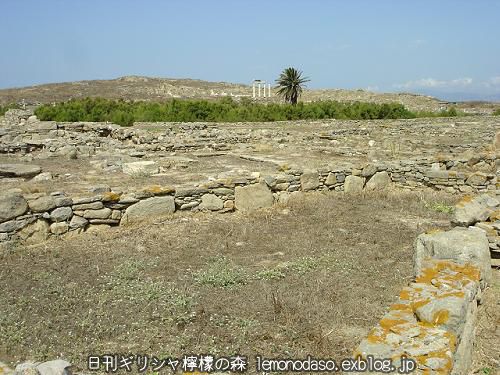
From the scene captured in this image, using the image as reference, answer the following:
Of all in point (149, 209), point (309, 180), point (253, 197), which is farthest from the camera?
point (309, 180)

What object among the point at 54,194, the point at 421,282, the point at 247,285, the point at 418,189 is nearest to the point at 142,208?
the point at 54,194

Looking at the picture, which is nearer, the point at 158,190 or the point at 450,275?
the point at 450,275

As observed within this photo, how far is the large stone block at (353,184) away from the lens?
10.3 meters

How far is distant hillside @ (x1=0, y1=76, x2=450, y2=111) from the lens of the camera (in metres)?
53.3

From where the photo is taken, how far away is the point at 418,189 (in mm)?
10688

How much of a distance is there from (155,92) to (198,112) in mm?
33840

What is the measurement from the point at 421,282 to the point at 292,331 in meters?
1.32

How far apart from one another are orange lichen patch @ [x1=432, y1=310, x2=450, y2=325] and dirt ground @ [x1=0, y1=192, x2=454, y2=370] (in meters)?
0.95

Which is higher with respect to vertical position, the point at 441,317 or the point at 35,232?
the point at 441,317

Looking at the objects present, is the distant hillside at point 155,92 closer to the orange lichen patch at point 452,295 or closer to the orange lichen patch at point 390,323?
the orange lichen patch at point 452,295

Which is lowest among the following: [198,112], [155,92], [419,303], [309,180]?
[419,303]

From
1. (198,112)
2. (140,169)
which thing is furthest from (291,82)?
(140,169)

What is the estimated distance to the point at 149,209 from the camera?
8.16 meters

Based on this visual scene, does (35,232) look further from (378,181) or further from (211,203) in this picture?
(378,181)
